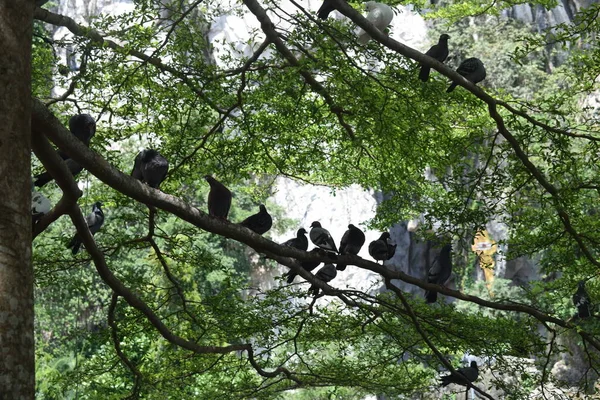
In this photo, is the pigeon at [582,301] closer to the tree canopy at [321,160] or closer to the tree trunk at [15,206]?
the tree canopy at [321,160]

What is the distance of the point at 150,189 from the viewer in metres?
4.30

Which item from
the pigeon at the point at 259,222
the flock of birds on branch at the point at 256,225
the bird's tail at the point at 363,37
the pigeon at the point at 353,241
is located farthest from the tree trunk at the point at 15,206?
the pigeon at the point at 353,241

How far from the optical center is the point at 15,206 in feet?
9.71

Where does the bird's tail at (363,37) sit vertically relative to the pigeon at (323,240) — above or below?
above

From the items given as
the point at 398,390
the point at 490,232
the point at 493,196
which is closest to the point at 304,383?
the point at 398,390

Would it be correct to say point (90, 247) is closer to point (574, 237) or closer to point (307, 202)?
point (574, 237)

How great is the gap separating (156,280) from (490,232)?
1098 cm

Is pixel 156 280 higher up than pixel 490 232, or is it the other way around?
pixel 490 232

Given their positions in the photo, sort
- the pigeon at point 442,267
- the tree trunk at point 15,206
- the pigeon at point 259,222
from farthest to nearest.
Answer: the pigeon at point 442,267
the pigeon at point 259,222
the tree trunk at point 15,206

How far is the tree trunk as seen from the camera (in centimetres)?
272

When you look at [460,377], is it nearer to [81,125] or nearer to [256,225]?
[256,225]

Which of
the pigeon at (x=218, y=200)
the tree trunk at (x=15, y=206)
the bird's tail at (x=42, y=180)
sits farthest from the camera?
the pigeon at (x=218, y=200)

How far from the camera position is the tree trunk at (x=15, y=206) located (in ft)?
8.92

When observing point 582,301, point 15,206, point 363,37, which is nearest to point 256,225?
point 363,37
